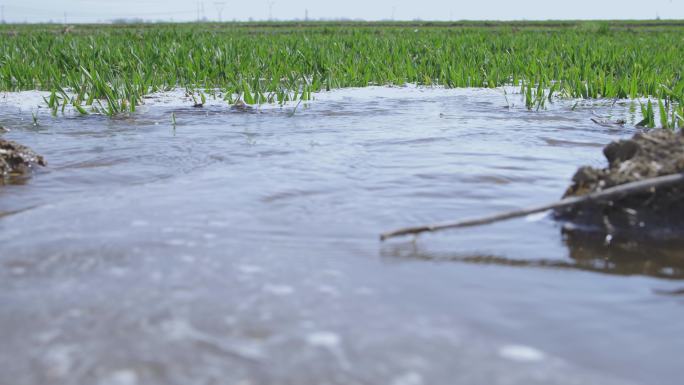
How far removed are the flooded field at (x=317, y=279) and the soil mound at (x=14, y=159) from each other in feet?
0.26

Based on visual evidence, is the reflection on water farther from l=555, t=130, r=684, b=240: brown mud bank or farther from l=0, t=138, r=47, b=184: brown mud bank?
l=0, t=138, r=47, b=184: brown mud bank

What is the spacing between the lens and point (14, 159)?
3398 mm

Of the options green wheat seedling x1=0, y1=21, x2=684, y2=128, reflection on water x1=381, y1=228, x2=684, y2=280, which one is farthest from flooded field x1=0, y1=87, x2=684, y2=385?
green wheat seedling x1=0, y1=21, x2=684, y2=128

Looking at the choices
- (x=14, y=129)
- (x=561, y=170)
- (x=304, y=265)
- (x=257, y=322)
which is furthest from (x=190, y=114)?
(x=257, y=322)

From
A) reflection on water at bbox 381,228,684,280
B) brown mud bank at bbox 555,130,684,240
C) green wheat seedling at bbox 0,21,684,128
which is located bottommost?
reflection on water at bbox 381,228,684,280

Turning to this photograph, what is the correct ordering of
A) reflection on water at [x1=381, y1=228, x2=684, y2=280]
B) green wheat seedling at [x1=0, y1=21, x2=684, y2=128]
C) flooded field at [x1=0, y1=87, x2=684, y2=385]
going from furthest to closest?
green wheat seedling at [x1=0, y1=21, x2=684, y2=128]
reflection on water at [x1=381, y1=228, x2=684, y2=280]
flooded field at [x1=0, y1=87, x2=684, y2=385]

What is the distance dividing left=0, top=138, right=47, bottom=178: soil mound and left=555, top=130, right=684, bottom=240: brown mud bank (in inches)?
95.7

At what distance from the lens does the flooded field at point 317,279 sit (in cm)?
143

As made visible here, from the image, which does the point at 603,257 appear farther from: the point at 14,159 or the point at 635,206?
the point at 14,159

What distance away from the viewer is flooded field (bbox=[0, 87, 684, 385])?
4.70 ft

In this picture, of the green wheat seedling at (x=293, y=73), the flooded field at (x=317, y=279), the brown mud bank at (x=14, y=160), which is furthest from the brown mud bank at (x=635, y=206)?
the green wheat seedling at (x=293, y=73)

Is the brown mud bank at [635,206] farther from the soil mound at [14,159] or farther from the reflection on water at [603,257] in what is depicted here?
the soil mound at [14,159]

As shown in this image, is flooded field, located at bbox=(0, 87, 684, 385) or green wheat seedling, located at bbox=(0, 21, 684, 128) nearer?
flooded field, located at bbox=(0, 87, 684, 385)

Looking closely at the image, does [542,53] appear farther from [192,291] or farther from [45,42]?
[192,291]
